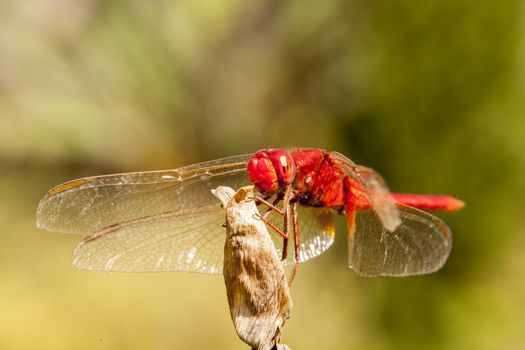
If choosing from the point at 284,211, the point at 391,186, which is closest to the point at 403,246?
the point at 284,211

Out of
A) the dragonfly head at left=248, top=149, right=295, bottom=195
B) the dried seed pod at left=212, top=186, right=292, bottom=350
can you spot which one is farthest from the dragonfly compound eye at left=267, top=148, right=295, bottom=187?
the dried seed pod at left=212, top=186, right=292, bottom=350

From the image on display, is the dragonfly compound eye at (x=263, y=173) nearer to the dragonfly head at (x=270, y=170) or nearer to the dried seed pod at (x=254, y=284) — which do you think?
the dragonfly head at (x=270, y=170)

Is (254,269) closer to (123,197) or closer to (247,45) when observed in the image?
(123,197)

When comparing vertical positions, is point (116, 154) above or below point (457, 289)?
above

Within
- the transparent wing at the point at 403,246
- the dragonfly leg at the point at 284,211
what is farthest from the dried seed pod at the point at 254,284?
the transparent wing at the point at 403,246

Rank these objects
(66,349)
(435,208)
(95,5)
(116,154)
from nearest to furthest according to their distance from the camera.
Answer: (435,208)
(66,349)
(116,154)
(95,5)

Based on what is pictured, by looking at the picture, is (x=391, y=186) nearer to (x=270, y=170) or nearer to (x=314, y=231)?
(x=314, y=231)

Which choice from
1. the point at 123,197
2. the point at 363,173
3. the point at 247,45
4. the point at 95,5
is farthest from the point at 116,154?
the point at 363,173
